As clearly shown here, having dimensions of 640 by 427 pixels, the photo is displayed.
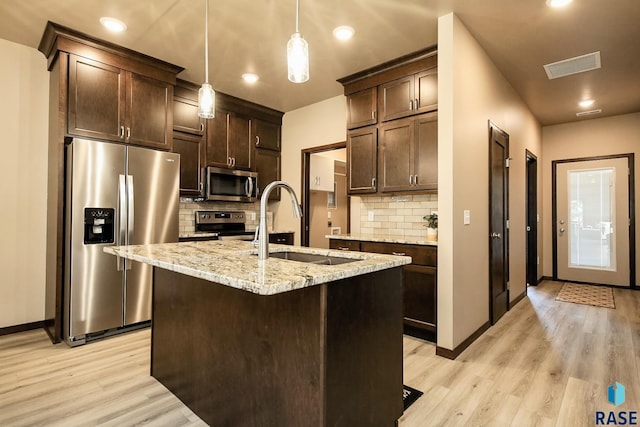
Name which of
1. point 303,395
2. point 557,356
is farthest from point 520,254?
point 303,395

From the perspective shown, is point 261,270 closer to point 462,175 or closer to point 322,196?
point 462,175

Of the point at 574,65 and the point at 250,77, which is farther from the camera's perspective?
the point at 250,77

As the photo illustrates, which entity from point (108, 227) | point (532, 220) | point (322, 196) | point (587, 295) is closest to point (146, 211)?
point (108, 227)

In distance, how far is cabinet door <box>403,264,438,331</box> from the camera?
291cm

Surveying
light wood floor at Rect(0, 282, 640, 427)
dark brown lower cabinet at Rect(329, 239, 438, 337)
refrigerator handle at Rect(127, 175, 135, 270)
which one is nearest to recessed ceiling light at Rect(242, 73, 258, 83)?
refrigerator handle at Rect(127, 175, 135, 270)

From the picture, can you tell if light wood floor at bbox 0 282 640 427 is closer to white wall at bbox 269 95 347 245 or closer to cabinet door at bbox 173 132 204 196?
cabinet door at bbox 173 132 204 196

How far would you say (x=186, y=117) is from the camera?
402 centimetres

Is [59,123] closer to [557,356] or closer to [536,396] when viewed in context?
[536,396]

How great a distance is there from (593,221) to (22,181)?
744 cm

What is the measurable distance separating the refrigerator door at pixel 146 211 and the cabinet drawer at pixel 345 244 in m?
1.62

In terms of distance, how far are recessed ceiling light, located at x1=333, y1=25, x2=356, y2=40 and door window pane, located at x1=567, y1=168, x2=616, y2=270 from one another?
4.80m

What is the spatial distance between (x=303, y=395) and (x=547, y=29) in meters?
3.31

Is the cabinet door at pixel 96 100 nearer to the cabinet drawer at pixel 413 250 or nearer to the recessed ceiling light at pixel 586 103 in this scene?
the cabinet drawer at pixel 413 250

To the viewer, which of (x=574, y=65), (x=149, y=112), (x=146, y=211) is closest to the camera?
(x=146, y=211)
